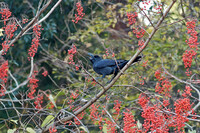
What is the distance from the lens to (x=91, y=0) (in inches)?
263

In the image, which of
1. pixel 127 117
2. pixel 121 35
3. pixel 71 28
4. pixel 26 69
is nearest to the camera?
pixel 127 117

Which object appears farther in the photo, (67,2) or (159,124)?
(67,2)

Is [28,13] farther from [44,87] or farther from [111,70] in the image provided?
[111,70]

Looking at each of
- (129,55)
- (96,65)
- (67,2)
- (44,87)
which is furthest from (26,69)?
(96,65)

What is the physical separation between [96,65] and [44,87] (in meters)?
3.13

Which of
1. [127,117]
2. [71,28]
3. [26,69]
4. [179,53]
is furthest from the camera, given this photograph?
[71,28]

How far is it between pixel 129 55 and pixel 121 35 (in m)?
1.84

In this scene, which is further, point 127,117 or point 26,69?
point 26,69

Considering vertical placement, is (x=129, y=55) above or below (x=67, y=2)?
below

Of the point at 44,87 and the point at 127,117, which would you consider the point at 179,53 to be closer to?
the point at 44,87

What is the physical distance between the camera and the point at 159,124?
3135 millimetres

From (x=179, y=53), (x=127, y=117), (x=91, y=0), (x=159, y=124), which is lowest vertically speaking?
(x=179, y=53)

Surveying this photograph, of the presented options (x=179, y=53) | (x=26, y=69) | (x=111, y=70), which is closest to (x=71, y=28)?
(x=26, y=69)

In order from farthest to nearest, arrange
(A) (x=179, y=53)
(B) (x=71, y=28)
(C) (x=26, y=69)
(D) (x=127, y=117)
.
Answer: (B) (x=71, y=28)
(C) (x=26, y=69)
(A) (x=179, y=53)
(D) (x=127, y=117)
